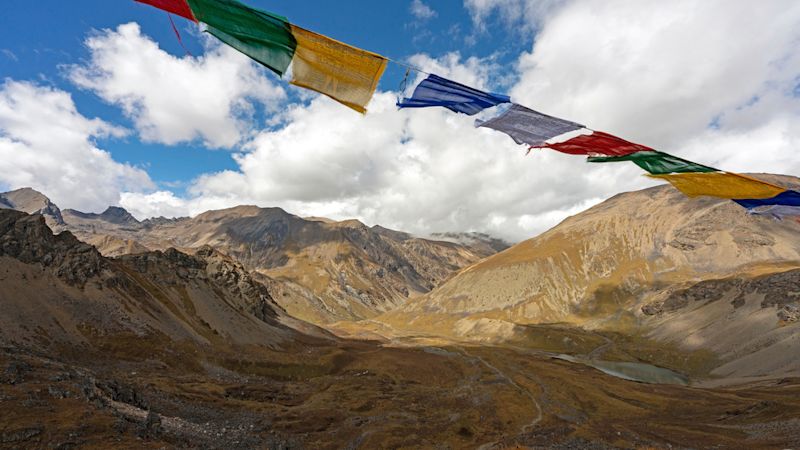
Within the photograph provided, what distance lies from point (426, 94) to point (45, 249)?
74.9 metres

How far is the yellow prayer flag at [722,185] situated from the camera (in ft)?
34.4

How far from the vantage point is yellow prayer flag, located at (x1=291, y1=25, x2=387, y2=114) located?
29.4 feet

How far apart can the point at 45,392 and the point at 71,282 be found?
43484 millimetres

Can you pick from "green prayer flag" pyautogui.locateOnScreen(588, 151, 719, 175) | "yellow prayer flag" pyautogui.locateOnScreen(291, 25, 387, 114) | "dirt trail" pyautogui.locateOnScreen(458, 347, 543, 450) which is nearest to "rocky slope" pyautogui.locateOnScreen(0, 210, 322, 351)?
"dirt trail" pyautogui.locateOnScreen(458, 347, 543, 450)

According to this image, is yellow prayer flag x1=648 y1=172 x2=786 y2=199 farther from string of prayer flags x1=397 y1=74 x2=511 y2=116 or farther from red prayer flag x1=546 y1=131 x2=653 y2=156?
string of prayer flags x1=397 y1=74 x2=511 y2=116

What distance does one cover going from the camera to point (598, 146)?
1145cm

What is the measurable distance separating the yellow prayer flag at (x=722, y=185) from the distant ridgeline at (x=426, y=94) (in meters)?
0.02

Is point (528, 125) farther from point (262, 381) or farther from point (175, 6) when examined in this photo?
point (262, 381)

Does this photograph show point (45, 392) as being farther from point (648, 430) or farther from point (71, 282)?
point (648, 430)

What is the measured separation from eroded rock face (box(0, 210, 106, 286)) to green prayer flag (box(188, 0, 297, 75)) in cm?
6836

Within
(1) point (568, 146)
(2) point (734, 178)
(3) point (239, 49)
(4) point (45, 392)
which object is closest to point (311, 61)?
(3) point (239, 49)

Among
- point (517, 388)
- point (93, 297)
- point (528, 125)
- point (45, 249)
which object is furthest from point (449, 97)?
point (45, 249)

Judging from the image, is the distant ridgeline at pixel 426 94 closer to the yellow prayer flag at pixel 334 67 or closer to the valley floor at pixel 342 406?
the yellow prayer flag at pixel 334 67

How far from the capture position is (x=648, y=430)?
43.3 meters
